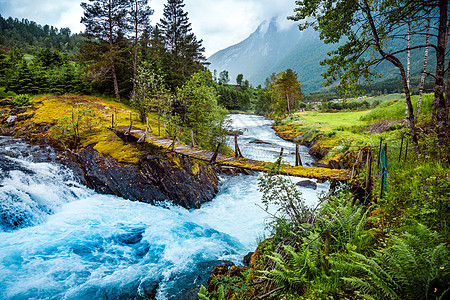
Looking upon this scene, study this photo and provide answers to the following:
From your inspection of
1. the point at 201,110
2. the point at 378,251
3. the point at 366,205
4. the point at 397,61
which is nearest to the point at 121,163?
the point at 201,110

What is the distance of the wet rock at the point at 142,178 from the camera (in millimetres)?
9969

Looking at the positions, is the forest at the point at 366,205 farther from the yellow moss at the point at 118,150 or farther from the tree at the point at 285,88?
the tree at the point at 285,88

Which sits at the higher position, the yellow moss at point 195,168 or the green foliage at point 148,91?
the green foliage at point 148,91

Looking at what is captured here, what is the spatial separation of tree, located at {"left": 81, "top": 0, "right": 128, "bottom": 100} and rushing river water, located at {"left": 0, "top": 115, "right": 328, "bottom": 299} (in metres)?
13.7

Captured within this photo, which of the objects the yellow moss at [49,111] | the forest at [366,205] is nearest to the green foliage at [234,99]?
the yellow moss at [49,111]

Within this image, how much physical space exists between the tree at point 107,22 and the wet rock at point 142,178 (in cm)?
1443

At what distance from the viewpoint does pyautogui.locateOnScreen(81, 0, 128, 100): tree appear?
2117 centimetres

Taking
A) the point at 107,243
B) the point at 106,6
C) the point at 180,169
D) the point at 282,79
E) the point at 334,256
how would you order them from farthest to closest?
the point at 282,79 < the point at 106,6 < the point at 180,169 < the point at 107,243 < the point at 334,256

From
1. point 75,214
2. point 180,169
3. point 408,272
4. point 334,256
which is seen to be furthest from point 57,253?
point 408,272

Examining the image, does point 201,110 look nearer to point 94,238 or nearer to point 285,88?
point 94,238

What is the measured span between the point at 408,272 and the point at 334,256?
1.45 metres

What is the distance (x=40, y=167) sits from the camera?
9.48m

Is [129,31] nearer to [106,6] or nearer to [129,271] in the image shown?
[106,6]

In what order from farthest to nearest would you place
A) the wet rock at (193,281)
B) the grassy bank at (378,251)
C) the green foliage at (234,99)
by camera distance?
the green foliage at (234,99) → the wet rock at (193,281) → the grassy bank at (378,251)
